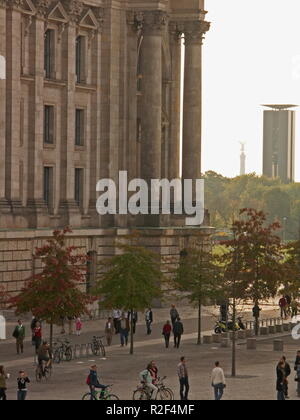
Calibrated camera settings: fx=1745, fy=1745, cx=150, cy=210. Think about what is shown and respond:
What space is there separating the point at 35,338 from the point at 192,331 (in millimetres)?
17652

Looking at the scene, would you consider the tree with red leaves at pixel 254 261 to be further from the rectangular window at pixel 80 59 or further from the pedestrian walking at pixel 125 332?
the rectangular window at pixel 80 59

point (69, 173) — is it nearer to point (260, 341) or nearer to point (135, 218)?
point (135, 218)

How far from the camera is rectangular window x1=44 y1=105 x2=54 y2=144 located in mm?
101000

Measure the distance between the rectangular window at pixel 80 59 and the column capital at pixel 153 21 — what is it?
581 cm

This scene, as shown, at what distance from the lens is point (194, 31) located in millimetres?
117938

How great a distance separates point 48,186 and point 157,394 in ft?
144

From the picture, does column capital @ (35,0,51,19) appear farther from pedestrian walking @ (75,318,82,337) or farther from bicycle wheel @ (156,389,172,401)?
bicycle wheel @ (156,389,172,401)

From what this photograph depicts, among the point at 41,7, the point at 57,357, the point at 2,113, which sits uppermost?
the point at 41,7

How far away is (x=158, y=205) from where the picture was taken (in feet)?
366

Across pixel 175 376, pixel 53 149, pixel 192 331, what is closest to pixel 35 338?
pixel 175 376

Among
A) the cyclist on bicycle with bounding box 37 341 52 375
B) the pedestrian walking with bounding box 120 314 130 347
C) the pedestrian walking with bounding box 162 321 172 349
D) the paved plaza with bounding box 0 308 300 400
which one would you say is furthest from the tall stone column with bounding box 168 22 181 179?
the cyclist on bicycle with bounding box 37 341 52 375

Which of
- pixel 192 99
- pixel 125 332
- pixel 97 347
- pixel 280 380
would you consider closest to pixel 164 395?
pixel 280 380

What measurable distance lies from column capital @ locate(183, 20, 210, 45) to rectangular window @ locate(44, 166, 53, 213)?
20.5 meters

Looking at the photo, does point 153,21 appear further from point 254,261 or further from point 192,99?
point 254,261
